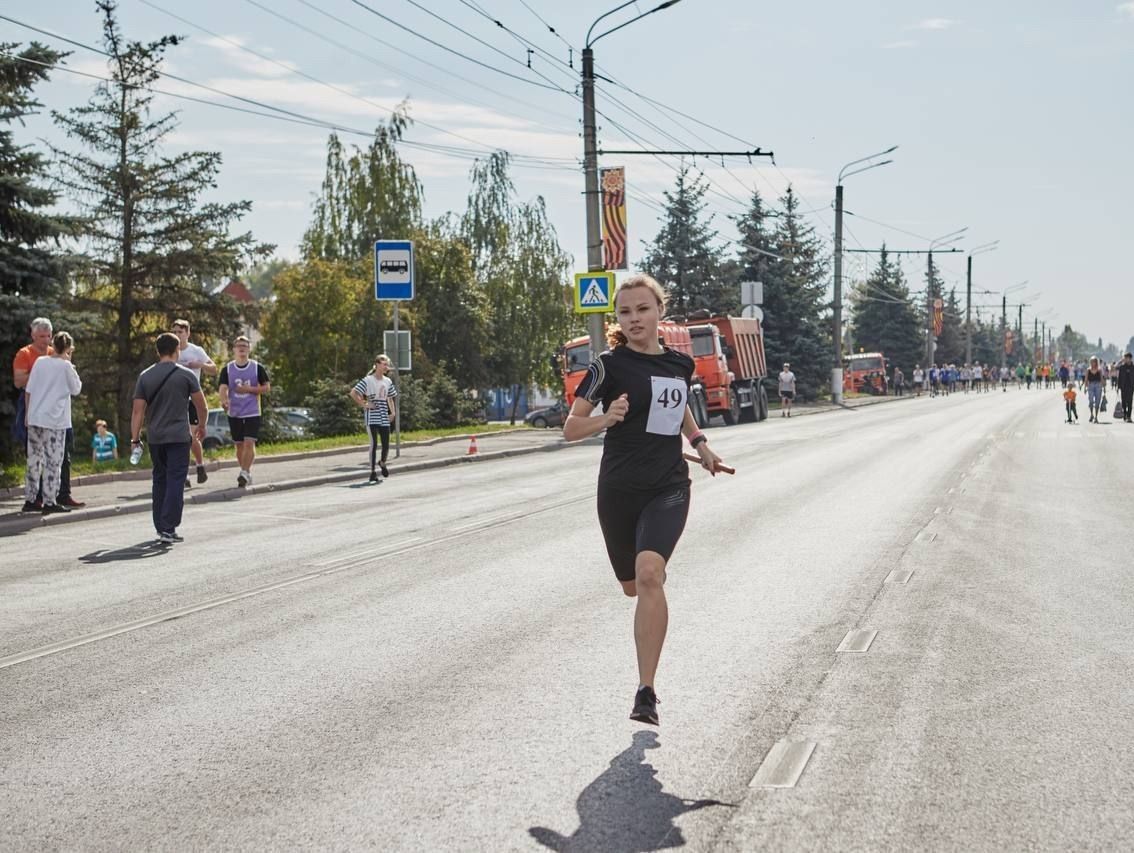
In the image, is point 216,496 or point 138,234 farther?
point 138,234

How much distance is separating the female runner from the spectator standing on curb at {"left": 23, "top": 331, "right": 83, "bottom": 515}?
30.9 ft

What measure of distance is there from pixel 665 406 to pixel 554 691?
142cm

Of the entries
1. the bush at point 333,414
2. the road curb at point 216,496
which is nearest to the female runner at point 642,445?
the road curb at point 216,496

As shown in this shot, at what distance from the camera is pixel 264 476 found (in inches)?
766

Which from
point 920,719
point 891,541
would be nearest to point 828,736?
point 920,719

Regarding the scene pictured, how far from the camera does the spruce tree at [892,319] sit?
290 ft

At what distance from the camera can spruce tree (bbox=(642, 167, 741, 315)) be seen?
56594 mm

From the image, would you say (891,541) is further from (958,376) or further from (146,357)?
(958,376)

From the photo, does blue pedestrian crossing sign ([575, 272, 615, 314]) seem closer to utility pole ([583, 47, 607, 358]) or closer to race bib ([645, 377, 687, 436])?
utility pole ([583, 47, 607, 358])

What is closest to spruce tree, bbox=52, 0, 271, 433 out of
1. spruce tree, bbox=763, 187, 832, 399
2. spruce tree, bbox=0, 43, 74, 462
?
spruce tree, bbox=0, 43, 74, 462

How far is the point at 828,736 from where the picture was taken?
17.2 ft

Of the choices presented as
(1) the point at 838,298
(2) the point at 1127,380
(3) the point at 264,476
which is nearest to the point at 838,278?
(1) the point at 838,298

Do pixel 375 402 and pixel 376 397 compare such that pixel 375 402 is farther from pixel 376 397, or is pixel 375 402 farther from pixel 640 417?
pixel 640 417

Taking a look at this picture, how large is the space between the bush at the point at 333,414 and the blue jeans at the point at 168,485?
19292 mm
